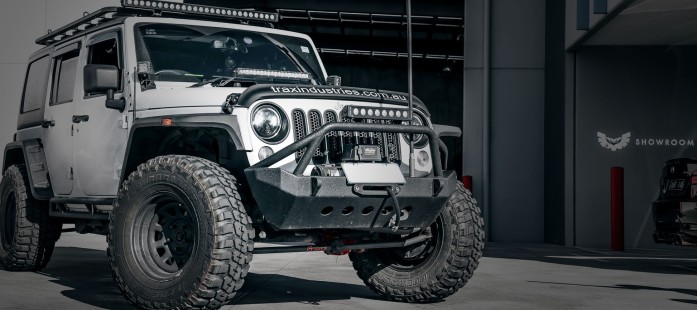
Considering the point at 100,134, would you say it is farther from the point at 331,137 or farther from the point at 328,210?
the point at 328,210

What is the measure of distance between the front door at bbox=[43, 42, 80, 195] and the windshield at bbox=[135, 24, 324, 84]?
1.12 metres

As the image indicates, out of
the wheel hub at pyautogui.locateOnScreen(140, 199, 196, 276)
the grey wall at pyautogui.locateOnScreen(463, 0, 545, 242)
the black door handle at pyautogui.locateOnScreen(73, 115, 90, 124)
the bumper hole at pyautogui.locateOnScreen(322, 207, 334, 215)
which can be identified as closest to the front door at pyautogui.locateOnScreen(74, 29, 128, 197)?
the black door handle at pyautogui.locateOnScreen(73, 115, 90, 124)

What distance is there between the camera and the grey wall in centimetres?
1655

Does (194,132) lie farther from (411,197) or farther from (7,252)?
(7,252)

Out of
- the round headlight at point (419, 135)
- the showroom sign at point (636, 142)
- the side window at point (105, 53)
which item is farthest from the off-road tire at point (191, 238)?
the showroom sign at point (636, 142)

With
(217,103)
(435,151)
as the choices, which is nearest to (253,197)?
(217,103)

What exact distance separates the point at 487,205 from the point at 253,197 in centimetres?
1100

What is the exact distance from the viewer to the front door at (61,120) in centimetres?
780

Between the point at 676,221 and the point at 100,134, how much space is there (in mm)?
6341

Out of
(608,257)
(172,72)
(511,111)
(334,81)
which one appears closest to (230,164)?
(172,72)

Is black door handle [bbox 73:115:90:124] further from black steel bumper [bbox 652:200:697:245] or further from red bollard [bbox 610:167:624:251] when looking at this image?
red bollard [bbox 610:167:624:251]

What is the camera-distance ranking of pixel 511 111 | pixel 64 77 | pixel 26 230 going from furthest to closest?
pixel 511 111 → pixel 26 230 → pixel 64 77

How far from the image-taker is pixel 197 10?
7590 millimetres

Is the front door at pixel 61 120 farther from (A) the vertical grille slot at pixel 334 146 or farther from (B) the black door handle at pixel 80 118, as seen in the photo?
(A) the vertical grille slot at pixel 334 146
